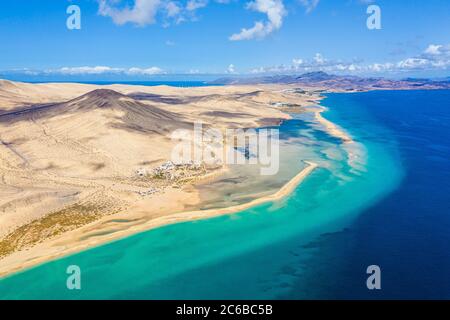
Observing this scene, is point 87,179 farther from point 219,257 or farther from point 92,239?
point 219,257

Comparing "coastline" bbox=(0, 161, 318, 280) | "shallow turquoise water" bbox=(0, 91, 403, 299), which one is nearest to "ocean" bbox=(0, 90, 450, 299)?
"shallow turquoise water" bbox=(0, 91, 403, 299)

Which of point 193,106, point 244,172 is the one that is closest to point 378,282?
point 244,172

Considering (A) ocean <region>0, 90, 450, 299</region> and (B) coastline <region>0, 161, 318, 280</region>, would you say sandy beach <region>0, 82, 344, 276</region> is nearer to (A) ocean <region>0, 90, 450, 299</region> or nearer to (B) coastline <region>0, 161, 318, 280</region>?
(B) coastline <region>0, 161, 318, 280</region>

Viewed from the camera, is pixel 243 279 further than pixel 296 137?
No

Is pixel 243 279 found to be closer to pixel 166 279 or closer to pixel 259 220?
pixel 166 279

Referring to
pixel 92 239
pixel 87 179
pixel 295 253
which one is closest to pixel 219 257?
pixel 295 253

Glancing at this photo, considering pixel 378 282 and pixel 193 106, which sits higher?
pixel 193 106

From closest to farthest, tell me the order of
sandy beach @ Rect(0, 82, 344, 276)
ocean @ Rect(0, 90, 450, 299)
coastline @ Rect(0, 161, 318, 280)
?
ocean @ Rect(0, 90, 450, 299) → coastline @ Rect(0, 161, 318, 280) → sandy beach @ Rect(0, 82, 344, 276)
